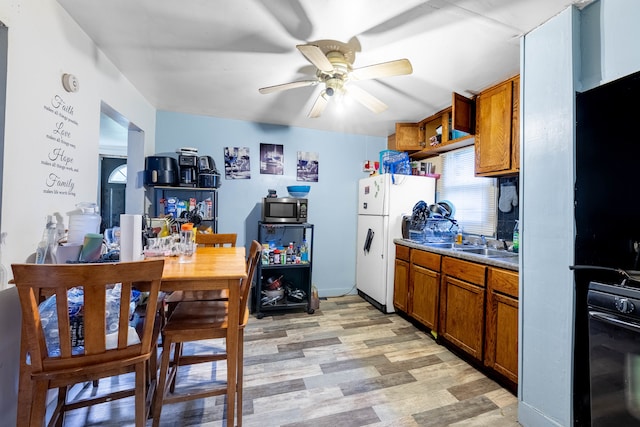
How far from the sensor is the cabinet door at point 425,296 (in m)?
2.46

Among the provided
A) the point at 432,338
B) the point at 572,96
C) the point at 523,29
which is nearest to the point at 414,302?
the point at 432,338

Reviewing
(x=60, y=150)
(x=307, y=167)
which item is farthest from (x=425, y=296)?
(x=60, y=150)

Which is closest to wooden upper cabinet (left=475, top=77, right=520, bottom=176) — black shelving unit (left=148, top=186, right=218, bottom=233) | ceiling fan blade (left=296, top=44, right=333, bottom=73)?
ceiling fan blade (left=296, top=44, right=333, bottom=73)

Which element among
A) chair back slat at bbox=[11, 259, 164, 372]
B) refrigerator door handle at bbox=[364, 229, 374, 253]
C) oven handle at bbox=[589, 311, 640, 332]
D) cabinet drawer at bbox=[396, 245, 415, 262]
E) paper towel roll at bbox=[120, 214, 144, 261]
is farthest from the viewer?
refrigerator door handle at bbox=[364, 229, 374, 253]

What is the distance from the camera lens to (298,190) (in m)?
3.40

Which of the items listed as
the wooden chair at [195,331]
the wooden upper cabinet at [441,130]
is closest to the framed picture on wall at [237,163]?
the wooden upper cabinet at [441,130]

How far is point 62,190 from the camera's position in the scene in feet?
5.24

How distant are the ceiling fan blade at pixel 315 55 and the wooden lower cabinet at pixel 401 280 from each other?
1991 mm

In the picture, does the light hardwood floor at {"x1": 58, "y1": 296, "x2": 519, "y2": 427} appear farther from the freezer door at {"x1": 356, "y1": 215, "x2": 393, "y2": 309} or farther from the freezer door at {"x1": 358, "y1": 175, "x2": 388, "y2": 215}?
the freezer door at {"x1": 358, "y1": 175, "x2": 388, "y2": 215}

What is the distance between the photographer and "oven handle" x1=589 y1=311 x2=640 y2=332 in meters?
1.05

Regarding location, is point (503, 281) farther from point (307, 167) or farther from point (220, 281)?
point (307, 167)

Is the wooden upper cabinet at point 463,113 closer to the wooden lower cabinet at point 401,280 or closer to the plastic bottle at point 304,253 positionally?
the wooden lower cabinet at point 401,280

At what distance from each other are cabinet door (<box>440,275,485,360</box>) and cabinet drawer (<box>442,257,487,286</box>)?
40 mm

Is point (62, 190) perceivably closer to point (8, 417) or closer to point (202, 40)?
point (8, 417)
